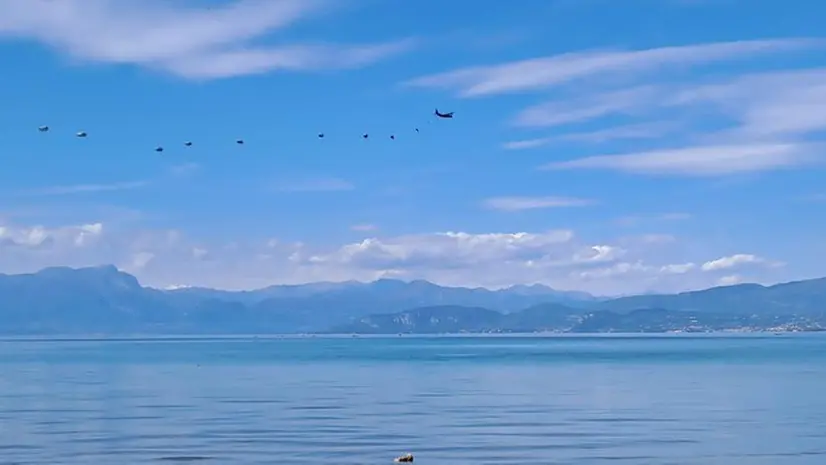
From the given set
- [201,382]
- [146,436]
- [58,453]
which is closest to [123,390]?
[201,382]

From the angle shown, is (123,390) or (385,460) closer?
(385,460)

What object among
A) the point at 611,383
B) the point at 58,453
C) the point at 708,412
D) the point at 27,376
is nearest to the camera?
the point at 58,453

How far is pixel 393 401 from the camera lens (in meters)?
78.4

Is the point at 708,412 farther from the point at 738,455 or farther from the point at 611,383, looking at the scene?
the point at 611,383

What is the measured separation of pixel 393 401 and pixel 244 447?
28216 millimetres

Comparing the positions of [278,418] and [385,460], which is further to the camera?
[278,418]

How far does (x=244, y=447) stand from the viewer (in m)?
50.8

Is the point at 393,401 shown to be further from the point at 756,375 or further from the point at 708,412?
the point at 756,375

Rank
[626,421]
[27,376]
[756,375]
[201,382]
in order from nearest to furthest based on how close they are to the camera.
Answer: [626,421] → [201,382] → [756,375] → [27,376]

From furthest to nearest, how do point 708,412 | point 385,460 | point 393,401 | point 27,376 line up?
point 27,376 < point 393,401 < point 708,412 < point 385,460

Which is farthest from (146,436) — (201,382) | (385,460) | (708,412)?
(201,382)

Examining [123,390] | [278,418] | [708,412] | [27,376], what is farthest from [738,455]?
[27,376]

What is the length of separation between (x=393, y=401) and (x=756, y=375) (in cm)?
4566

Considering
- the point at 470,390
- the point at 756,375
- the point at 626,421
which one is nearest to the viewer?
the point at 626,421
